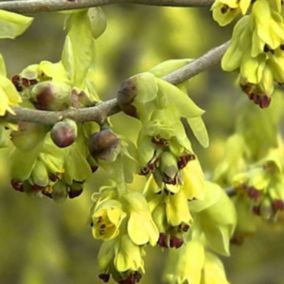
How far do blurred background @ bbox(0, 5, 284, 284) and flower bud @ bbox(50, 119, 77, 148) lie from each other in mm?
2618

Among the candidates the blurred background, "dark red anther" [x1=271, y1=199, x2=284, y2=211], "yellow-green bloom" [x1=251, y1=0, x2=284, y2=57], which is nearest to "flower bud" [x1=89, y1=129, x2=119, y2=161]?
"yellow-green bloom" [x1=251, y1=0, x2=284, y2=57]

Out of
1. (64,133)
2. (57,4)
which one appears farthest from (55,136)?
(57,4)

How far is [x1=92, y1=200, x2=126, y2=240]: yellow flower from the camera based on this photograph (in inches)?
76.1

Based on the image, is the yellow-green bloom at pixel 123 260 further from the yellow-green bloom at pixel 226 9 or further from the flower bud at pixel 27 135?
the yellow-green bloom at pixel 226 9

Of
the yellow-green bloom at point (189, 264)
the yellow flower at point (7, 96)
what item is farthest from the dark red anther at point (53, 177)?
→ the yellow-green bloom at point (189, 264)

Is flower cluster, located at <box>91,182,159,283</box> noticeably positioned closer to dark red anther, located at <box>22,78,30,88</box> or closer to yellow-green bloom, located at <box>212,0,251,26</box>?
dark red anther, located at <box>22,78,30,88</box>

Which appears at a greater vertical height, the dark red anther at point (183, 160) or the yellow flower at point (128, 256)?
the dark red anther at point (183, 160)

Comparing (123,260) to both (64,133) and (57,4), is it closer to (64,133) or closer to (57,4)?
(64,133)

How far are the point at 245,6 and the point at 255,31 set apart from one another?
0.07 m

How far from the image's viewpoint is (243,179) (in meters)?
2.61

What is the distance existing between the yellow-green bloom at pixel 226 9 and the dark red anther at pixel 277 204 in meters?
0.66

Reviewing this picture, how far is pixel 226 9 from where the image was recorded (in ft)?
6.53

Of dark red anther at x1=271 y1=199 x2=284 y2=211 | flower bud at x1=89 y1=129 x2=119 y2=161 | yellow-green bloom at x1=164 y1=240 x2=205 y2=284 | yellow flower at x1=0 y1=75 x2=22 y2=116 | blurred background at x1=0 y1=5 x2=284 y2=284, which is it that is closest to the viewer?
yellow flower at x1=0 y1=75 x2=22 y2=116

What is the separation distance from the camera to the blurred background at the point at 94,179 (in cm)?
461
